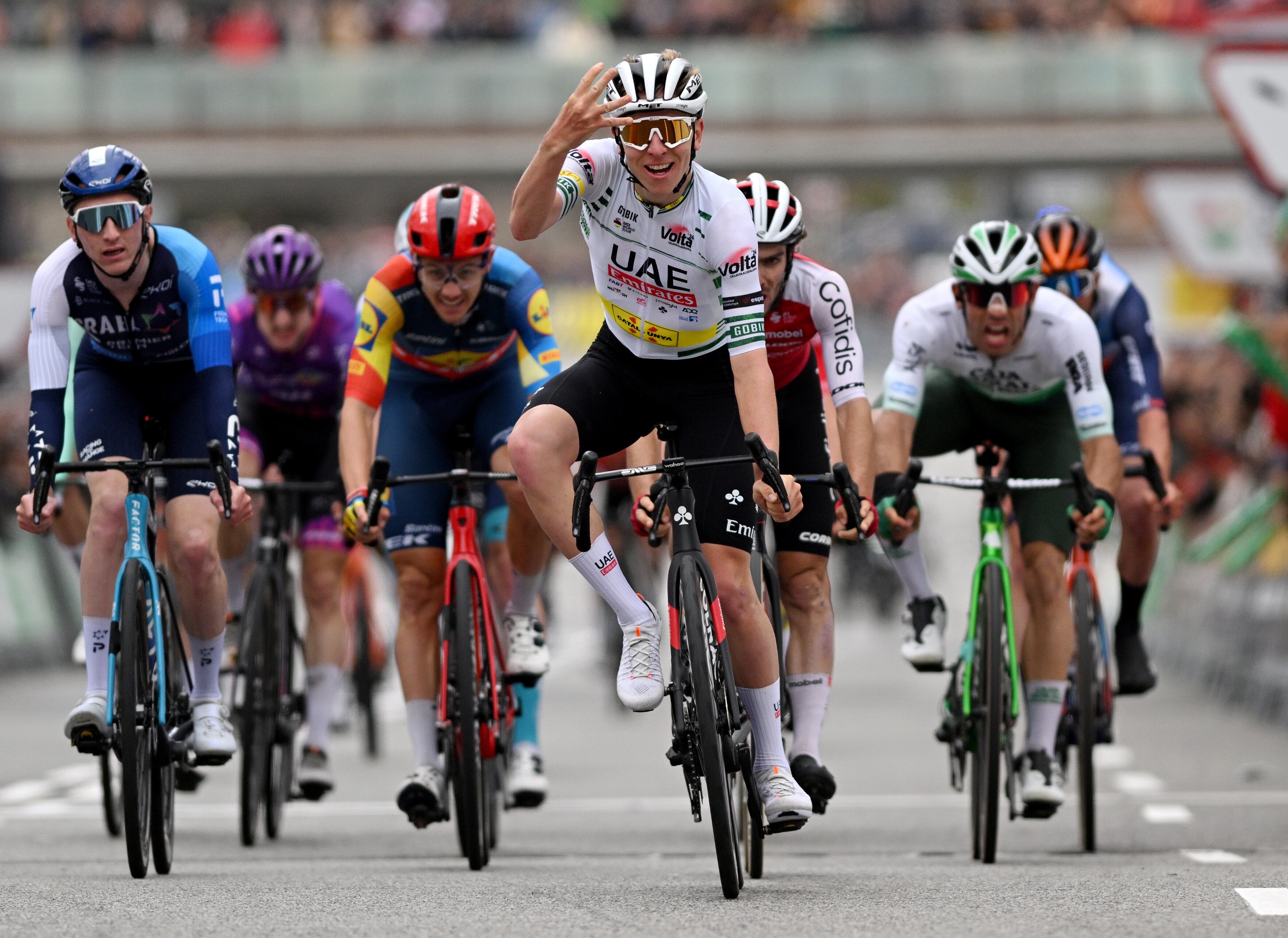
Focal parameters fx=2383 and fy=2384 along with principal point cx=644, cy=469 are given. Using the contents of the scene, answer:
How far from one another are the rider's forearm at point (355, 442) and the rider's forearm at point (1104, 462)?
2.87 m

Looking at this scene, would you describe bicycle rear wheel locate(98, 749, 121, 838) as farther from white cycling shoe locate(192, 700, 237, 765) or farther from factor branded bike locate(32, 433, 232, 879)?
factor branded bike locate(32, 433, 232, 879)

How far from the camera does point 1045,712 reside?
9.75m

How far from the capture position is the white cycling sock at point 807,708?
29.1 feet

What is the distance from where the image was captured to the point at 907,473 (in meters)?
9.33

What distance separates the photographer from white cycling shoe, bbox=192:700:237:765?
28.1 ft

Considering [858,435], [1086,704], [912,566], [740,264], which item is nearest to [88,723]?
[740,264]

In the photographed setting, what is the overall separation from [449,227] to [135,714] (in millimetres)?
2310

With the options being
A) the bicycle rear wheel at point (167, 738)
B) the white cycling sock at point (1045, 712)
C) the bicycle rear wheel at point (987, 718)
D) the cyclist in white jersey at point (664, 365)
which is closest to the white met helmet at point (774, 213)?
the cyclist in white jersey at point (664, 365)

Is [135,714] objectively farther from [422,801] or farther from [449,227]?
[449,227]

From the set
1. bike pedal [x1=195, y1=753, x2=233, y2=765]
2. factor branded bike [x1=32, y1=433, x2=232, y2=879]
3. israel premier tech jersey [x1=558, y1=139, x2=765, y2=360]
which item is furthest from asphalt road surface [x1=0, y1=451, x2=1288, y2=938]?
israel premier tech jersey [x1=558, y1=139, x2=765, y2=360]

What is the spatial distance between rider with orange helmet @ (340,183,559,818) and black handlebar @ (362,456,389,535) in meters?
0.08

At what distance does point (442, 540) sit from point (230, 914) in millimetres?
2968

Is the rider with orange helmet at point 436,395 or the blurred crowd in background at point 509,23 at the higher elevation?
the blurred crowd in background at point 509,23

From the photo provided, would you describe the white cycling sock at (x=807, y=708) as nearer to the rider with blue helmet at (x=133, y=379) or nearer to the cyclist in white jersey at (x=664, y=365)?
the cyclist in white jersey at (x=664, y=365)
